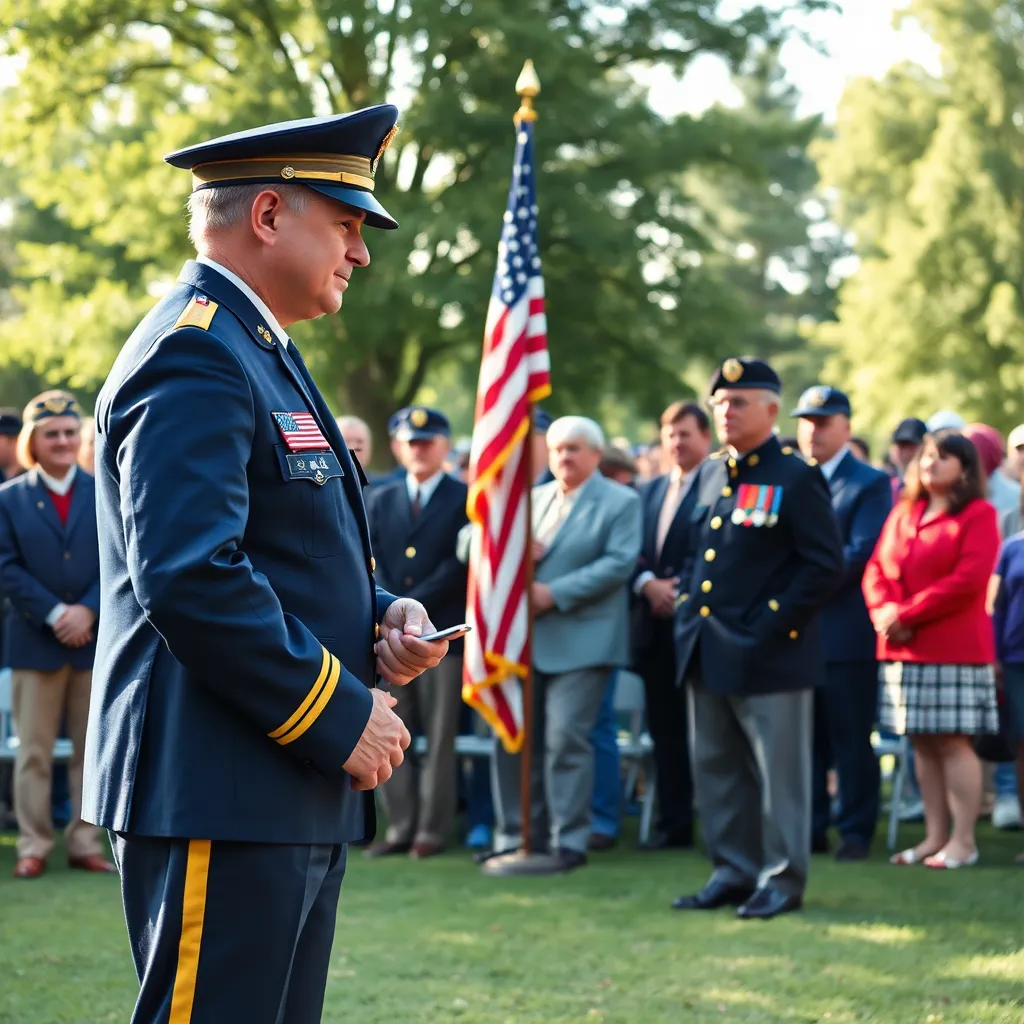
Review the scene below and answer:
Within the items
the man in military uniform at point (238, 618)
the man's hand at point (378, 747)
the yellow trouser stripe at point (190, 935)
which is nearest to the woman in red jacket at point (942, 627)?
the man in military uniform at point (238, 618)

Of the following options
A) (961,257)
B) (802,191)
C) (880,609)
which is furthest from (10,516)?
(802,191)

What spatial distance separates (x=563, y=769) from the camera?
7.93 m

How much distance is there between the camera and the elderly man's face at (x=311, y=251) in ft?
9.08

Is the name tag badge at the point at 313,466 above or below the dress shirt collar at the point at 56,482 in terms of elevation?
below

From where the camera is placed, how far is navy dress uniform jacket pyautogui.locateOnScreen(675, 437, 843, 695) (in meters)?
6.43

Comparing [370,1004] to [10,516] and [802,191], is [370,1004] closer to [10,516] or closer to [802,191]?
[10,516]

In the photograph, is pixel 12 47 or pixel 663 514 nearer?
pixel 663 514

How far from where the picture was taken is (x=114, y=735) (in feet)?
8.68

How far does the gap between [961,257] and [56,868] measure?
93.6ft

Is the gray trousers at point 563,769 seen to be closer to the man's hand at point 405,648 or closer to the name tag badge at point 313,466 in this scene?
the man's hand at point 405,648

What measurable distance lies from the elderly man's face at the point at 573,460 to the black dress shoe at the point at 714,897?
2.37 meters

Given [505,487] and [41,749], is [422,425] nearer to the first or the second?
[505,487]

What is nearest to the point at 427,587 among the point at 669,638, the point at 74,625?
the point at 669,638

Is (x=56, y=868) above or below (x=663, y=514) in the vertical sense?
below
